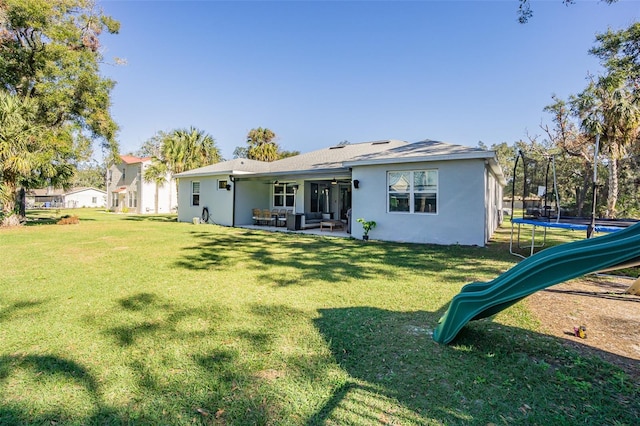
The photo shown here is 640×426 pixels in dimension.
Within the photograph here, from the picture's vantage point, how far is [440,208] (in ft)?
33.9

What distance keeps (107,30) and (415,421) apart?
22.5 m

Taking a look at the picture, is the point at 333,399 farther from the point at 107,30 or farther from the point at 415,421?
the point at 107,30

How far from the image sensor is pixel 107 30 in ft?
55.3

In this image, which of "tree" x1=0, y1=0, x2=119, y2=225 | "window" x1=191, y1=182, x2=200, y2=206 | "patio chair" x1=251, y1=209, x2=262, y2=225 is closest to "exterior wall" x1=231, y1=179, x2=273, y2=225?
"patio chair" x1=251, y1=209, x2=262, y2=225

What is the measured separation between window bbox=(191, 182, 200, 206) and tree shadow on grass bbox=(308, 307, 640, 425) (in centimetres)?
1725

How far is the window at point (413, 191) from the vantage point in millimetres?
10555

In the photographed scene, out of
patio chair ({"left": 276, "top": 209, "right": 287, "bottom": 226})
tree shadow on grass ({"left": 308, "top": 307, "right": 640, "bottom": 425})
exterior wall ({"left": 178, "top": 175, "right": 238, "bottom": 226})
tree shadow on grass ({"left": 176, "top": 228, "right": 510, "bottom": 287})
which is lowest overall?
tree shadow on grass ({"left": 308, "top": 307, "right": 640, "bottom": 425})

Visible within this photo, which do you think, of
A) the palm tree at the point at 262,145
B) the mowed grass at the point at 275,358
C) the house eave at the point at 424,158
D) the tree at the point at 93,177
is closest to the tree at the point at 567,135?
the house eave at the point at 424,158

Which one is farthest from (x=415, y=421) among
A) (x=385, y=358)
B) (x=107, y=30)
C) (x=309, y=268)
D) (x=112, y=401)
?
(x=107, y=30)

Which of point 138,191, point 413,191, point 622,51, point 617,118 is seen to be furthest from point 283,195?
point 138,191

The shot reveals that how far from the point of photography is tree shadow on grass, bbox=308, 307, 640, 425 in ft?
7.19

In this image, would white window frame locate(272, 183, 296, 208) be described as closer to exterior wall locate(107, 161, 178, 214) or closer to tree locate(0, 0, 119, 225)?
tree locate(0, 0, 119, 225)

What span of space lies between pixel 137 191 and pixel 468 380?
35278 mm

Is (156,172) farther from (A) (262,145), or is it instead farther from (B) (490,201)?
(B) (490,201)
